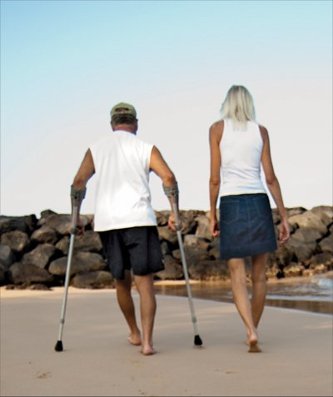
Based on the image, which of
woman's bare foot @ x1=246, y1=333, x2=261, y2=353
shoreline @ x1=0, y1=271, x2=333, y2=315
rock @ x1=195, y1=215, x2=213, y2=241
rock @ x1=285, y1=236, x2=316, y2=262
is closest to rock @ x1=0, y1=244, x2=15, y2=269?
shoreline @ x1=0, y1=271, x2=333, y2=315

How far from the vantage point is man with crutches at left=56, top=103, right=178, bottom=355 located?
15.2 feet

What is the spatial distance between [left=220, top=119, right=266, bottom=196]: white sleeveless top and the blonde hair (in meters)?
0.05

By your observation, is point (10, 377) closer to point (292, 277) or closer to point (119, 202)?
point (119, 202)

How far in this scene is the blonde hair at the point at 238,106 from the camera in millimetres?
4859

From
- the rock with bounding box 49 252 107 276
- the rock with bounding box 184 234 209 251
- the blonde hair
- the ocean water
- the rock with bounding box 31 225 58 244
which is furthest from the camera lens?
the rock with bounding box 184 234 209 251

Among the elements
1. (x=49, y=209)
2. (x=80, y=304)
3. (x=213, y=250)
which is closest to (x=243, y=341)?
(x=80, y=304)

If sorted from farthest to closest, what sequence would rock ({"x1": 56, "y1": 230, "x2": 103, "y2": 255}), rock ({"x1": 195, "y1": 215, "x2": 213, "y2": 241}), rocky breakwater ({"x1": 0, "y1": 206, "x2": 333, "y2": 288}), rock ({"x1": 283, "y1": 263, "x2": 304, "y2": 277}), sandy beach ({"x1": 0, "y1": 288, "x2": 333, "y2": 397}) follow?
rock ({"x1": 195, "y1": 215, "x2": 213, "y2": 241})
rock ({"x1": 283, "y1": 263, "x2": 304, "y2": 277})
rock ({"x1": 56, "y1": 230, "x2": 103, "y2": 255})
rocky breakwater ({"x1": 0, "y1": 206, "x2": 333, "y2": 288})
sandy beach ({"x1": 0, "y1": 288, "x2": 333, "y2": 397})

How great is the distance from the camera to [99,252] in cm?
1717

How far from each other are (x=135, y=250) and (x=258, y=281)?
91 centimetres

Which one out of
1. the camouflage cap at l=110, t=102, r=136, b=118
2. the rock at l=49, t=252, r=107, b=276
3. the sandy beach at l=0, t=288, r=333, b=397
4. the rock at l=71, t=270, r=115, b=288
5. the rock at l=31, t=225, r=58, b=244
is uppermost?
the camouflage cap at l=110, t=102, r=136, b=118

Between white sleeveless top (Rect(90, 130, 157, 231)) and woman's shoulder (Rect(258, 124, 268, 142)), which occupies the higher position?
woman's shoulder (Rect(258, 124, 268, 142))

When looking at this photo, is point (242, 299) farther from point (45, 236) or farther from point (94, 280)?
point (45, 236)

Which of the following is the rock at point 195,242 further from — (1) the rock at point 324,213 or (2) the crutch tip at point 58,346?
(2) the crutch tip at point 58,346

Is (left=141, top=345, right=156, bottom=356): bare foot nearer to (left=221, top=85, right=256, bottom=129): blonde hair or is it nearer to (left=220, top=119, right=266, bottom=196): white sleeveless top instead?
(left=220, top=119, right=266, bottom=196): white sleeveless top
